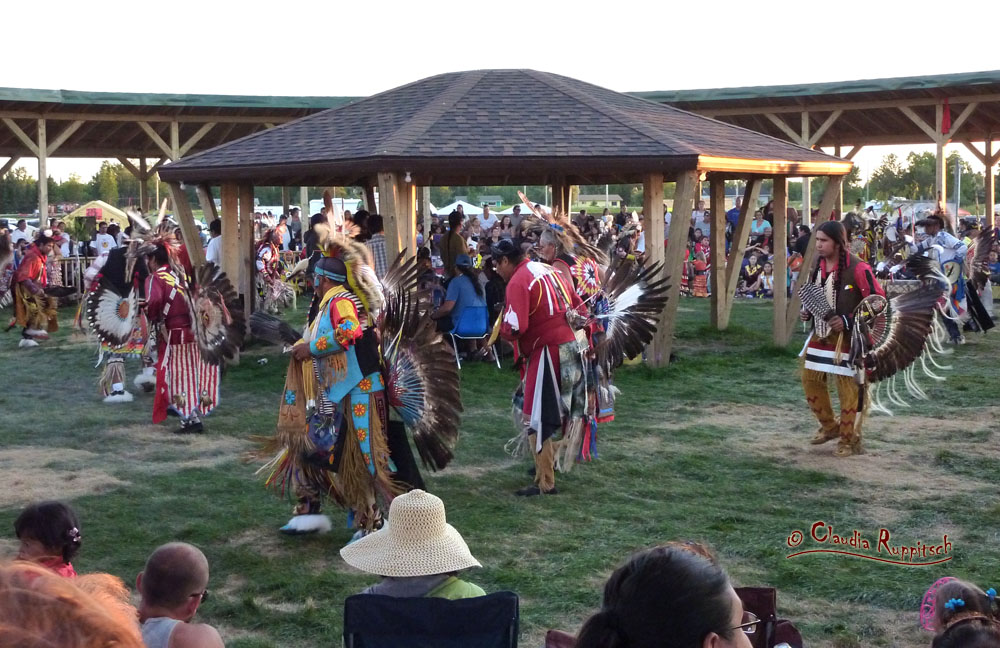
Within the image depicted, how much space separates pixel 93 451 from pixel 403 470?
11.4ft

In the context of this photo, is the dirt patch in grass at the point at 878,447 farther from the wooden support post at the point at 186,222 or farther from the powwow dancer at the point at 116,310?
the wooden support post at the point at 186,222

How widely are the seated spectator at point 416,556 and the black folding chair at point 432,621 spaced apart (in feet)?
0.91

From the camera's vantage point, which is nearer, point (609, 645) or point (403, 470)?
point (609, 645)

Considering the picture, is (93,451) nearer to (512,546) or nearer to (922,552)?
(512,546)

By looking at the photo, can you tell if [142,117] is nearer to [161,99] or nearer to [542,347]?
[161,99]

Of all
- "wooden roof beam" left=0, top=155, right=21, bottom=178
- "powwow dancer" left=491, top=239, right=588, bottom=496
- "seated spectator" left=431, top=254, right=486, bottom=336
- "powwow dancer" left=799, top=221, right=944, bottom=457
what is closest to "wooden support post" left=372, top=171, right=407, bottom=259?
"seated spectator" left=431, top=254, right=486, bottom=336

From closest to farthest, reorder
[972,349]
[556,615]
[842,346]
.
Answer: [556,615], [842,346], [972,349]

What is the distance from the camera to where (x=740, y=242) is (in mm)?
13602

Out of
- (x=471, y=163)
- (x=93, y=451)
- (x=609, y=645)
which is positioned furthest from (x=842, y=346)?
(x=609, y=645)

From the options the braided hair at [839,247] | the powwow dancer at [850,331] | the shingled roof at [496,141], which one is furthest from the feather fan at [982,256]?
the braided hair at [839,247]

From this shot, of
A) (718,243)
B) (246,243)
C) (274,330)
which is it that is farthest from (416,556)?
(718,243)

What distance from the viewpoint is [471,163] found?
35.0 feet

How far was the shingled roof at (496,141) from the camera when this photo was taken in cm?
1066

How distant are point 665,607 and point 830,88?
18383mm
